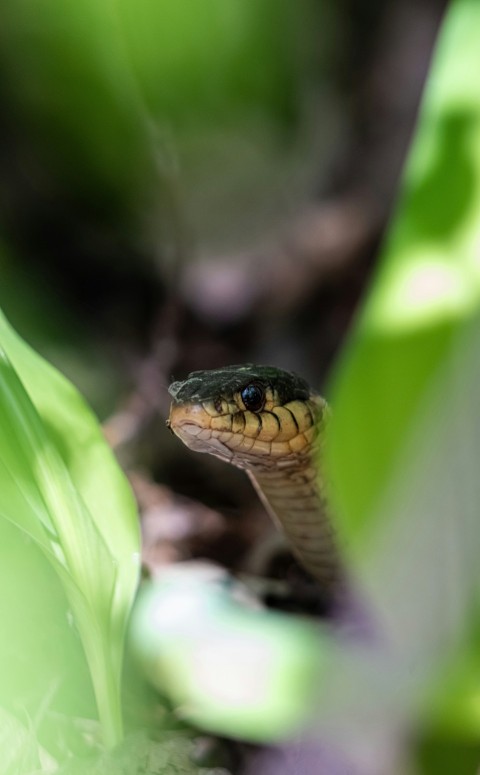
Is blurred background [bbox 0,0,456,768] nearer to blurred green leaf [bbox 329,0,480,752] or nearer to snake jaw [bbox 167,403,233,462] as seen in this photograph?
snake jaw [bbox 167,403,233,462]

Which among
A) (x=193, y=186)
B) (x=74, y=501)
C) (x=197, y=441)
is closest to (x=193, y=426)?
(x=197, y=441)

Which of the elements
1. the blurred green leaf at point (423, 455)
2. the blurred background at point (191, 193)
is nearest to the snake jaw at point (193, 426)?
Result: the blurred green leaf at point (423, 455)

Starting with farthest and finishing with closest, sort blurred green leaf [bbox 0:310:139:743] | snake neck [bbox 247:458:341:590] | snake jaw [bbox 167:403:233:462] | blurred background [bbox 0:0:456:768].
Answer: blurred background [bbox 0:0:456:768]
snake neck [bbox 247:458:341:590]
snake jaw [bbox 167:403:233:462]
blurred green leaf [bbox 0:310:139:743]

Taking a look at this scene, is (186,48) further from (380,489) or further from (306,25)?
(306,25)

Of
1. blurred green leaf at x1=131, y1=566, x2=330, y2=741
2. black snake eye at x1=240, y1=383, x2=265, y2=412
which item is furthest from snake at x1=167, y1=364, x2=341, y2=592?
blurred green leaf at x1=131, y1=566, x2=330, y2=741

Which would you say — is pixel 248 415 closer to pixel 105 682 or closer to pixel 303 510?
pixel 303 510

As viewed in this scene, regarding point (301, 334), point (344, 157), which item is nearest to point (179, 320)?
point (301, 334)

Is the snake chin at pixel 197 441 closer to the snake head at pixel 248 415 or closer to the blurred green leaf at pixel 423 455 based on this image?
the snake head at pixel 248 415

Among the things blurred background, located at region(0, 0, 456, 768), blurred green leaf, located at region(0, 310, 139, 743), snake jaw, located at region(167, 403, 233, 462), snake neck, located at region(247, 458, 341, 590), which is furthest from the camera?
blurred background, located at region(0, 0, 456, 768)
